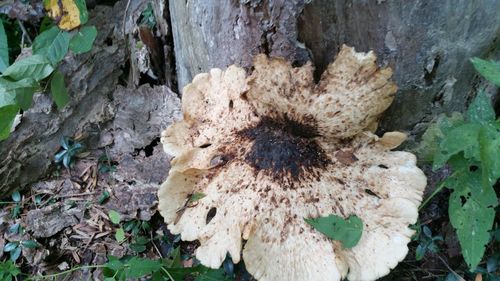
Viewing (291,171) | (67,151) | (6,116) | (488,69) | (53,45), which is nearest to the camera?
(488,69)

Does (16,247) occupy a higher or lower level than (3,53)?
lower

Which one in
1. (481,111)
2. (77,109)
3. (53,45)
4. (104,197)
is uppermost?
(481,111)

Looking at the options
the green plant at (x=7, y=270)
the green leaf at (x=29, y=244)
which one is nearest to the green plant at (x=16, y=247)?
the green leaf at (x=29, y=244)

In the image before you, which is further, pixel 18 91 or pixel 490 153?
pixel 18 91

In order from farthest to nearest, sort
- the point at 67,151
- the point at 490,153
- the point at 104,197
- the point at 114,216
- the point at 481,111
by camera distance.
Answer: the point at 67,151 → the point at 104,197 → the point at 114,216 → the point at 481,111 → the point at 490,153

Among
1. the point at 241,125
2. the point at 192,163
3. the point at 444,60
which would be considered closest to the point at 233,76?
the point at 241,125

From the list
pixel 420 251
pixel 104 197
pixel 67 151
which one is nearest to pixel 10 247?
pixel 104 197

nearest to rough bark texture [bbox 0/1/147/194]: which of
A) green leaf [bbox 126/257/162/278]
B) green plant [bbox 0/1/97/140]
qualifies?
green plant [bbox 0/1/97/140]

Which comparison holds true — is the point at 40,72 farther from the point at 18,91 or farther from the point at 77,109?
the point at 77,109

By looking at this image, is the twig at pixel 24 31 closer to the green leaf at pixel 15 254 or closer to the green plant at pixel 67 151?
the green plant at pixel 67 151
